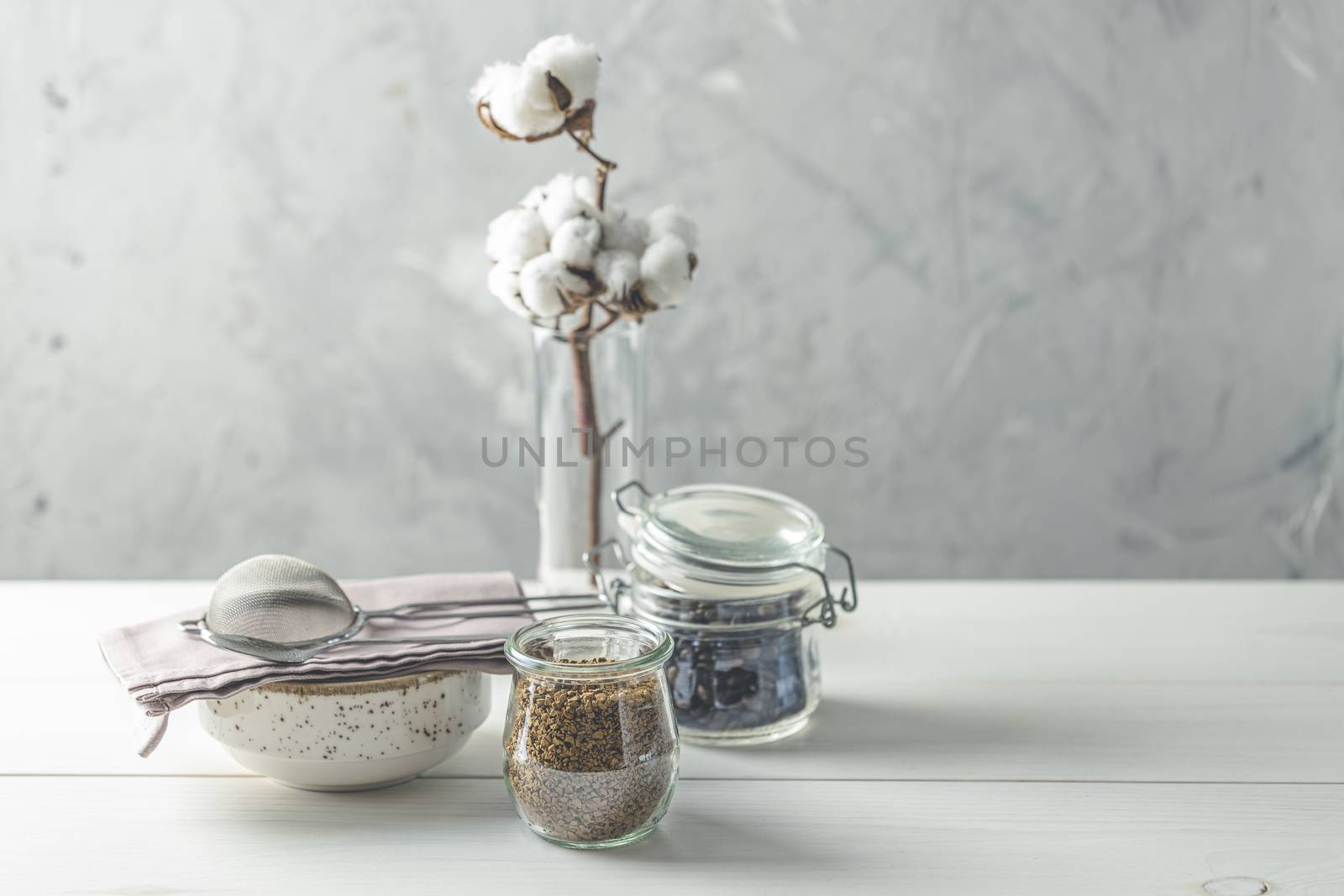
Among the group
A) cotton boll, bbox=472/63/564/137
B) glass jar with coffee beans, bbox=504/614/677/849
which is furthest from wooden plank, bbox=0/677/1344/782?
cotton boll, bbox=472/63/564/137

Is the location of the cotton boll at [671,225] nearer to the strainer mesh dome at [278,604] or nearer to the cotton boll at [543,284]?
the cotton boll at [543,284]

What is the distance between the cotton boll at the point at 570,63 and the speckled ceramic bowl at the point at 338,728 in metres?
0.45

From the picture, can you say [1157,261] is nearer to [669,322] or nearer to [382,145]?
[669,322]

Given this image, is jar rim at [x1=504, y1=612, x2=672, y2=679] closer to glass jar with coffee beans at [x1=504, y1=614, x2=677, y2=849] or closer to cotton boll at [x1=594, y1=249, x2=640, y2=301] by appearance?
glass jar with coffee beans at [x1=504, y1=614, x2=677, y2=849]

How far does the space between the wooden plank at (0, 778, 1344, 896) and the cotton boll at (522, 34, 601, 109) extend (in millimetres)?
505

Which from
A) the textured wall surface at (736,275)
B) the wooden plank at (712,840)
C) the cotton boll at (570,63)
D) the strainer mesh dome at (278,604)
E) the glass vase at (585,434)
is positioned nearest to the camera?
the wooden plank at (712,840)

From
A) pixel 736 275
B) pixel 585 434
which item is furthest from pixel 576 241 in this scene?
pixel 736 275

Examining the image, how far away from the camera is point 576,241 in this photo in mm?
939

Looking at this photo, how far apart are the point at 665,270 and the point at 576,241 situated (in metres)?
0.07

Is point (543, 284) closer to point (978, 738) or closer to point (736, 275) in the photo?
point (978, 738)

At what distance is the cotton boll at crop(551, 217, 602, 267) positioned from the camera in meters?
0.94

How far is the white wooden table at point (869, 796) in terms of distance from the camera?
634mm

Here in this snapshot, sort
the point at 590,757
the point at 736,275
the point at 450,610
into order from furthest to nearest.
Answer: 1. the point at 736,275
2. the point at 450,610
3. the point at 590,757

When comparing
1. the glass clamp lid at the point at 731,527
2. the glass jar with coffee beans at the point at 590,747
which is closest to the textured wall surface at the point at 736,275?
the glass clamp lid at the point at 731,527
